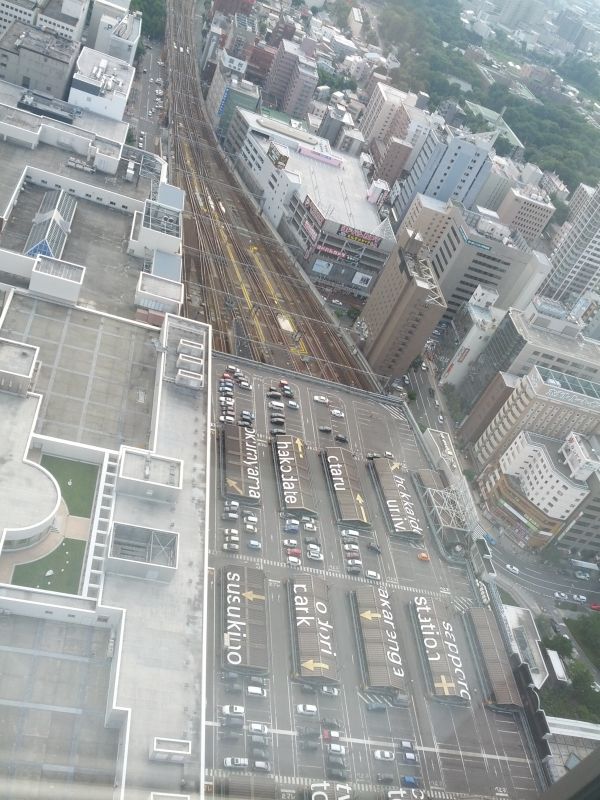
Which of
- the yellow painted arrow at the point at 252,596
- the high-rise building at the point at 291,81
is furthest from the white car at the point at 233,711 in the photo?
the high-rise building at the point at 291,81

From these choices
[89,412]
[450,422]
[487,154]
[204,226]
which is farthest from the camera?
[487,154]

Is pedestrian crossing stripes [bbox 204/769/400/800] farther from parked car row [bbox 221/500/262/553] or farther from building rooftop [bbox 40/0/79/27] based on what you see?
building rooftop [bbox 40/0/79/27]

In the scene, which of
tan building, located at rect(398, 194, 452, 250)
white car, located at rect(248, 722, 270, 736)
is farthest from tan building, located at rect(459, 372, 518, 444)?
white car, located at rect(248, 722, 270, 736)

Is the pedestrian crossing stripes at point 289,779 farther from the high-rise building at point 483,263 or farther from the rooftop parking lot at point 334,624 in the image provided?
the high-rise building at point 483,263

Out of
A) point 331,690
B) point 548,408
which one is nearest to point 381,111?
point 548,408

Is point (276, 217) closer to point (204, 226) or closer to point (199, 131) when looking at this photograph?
point (204, 226)

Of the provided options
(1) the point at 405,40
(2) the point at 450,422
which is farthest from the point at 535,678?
(1) the point at 405,40
